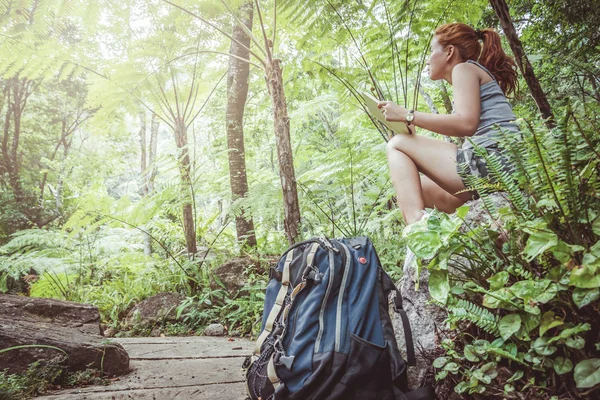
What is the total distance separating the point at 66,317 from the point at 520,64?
3.54 meters

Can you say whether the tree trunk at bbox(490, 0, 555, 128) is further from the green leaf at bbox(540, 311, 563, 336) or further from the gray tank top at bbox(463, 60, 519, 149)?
the green leaf at bbox(540, 311, 563, 336)

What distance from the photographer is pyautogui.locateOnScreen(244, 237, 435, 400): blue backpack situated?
114cm

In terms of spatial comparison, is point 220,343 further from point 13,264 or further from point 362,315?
point 13,264

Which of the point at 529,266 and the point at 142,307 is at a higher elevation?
the point at 529,266

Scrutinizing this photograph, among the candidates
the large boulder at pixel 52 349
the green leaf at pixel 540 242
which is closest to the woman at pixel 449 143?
the green leaf at pixel 540 242

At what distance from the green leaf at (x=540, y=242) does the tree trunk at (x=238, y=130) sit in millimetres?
3632

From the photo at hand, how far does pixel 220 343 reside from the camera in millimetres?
2656

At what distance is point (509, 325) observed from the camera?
804 mm

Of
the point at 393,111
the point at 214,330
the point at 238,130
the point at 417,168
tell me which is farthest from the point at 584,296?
the point at 238,130

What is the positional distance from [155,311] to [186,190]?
1.36 metres

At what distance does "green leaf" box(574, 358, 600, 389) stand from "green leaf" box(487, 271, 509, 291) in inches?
8.2

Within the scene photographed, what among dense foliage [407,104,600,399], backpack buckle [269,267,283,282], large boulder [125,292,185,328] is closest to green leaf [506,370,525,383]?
dense foliage [407,104,600,399]

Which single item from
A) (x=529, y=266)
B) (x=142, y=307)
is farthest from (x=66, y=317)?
(x=529, y=266)

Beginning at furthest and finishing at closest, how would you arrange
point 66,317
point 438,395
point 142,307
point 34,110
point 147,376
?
point 34,110
point 142,307
point 66,317
point 147,376
point 438,395
